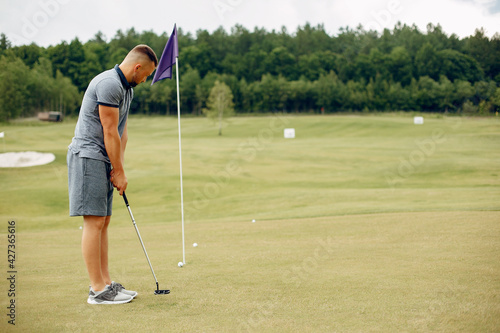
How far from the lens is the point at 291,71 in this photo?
4843 inches

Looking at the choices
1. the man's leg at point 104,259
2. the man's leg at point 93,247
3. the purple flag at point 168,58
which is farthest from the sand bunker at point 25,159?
the man's leg at point 93,247

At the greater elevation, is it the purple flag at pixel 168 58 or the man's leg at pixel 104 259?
the purple flag at pixel 168 58

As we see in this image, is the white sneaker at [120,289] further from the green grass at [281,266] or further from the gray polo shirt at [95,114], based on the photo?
the gray polo shirt at [95,114]

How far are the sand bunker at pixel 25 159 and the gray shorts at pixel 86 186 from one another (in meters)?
26.3

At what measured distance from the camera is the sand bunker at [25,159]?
94.0 feet

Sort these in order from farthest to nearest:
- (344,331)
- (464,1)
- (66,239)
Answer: (464,1)
(66,239)
(344,331)

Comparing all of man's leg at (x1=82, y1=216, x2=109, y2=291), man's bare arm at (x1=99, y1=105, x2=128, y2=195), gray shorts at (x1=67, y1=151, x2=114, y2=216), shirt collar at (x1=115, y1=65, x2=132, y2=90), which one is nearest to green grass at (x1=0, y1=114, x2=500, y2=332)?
man's leg at (x1=82, y1=216, x2=109, y2=291)

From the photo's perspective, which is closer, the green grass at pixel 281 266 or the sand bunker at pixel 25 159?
the green grass at pixel 281 266

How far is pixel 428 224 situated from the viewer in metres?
8.96

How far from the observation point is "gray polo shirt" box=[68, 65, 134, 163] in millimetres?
4457

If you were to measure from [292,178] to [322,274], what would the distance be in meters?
20.9

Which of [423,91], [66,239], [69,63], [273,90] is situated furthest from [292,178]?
[273,90]

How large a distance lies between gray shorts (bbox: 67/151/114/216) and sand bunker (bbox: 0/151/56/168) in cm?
2627

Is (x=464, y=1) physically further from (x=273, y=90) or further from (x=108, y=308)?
(x=273, y=90)
